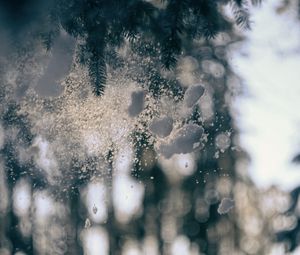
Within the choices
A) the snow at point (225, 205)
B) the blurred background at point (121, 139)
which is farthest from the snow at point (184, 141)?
the snow at point (225, 205)

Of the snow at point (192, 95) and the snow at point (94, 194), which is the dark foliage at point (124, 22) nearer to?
the snow at point (192, 95)

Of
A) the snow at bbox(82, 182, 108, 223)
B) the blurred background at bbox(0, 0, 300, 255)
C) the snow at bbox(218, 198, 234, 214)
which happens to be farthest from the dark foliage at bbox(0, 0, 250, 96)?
the snow at bbox(218, 198, 234, 214)

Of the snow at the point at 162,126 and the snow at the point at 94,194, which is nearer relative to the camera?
the snow at the point at 162,126

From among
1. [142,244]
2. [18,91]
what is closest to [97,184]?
[18,91]

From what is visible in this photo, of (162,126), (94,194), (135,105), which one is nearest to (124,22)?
(135,105)

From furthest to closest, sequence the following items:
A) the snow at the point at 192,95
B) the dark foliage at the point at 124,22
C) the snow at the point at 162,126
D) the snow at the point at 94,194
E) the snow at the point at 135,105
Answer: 1. the snow at the point at 94,194
2. the snow at the point at 192,95
3. the snow at the point at 162,126
4. the snow at the point at 135,105
5. the dark foliage at the point at 124,22

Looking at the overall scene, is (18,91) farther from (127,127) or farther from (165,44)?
(165,44)

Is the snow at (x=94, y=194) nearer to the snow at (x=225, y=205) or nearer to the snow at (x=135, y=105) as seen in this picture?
the snow at (x=135, y=105)

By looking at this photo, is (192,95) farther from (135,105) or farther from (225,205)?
(225,205)

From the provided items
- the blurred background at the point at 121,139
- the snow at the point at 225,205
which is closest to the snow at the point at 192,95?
the blurred background at the point at 121,139

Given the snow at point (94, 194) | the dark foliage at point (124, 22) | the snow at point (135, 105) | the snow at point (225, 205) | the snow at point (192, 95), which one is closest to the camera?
the dark foliage at point (124, 22)

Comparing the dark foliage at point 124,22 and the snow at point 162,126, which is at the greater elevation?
the snow at point 162,126

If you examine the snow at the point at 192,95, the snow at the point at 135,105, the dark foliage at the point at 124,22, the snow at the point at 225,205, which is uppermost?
the snow at the point at 192,95
